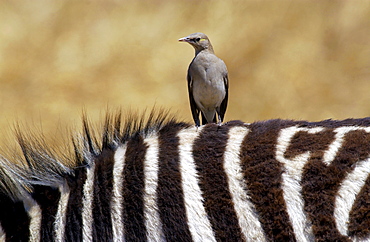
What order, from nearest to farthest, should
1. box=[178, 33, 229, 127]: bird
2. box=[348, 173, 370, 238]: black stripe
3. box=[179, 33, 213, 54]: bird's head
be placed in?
box=[348, 173, 370, 238]: black stripe, box=[178, 33, 229, 127]: bird, box=[179, 33, 213, 54]: bird's head

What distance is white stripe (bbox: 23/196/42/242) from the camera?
132 centimetres

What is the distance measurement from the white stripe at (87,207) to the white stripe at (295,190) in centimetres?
49

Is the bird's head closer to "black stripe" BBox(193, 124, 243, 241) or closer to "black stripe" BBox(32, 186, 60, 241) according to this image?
"black stripe" BBox(193, 124, 243, 241)

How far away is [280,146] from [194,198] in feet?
0.89

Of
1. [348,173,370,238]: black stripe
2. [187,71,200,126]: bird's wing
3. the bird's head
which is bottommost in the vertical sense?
[348,173,370,238]: black stripe

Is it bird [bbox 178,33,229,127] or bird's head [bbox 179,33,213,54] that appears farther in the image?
bird's head [bbox 179,33,213,54]

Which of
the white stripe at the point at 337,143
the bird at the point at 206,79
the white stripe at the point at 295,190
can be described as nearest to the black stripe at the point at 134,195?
the white stripe at the point at 295,190

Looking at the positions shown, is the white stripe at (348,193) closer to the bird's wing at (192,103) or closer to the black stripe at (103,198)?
the black stripe at (103,198)

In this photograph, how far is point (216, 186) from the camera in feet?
4.40

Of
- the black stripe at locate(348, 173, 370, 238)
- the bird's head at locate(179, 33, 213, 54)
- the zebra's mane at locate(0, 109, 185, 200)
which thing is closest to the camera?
the black stripe at locate(348, 173, 370, 238)

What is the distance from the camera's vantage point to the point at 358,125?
1451mm

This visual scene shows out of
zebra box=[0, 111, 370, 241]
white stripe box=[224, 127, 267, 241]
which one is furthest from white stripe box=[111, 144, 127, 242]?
white stripe box=[224, 127, 267, 241]

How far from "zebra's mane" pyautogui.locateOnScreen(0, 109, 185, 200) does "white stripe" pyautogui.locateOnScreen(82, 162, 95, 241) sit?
6 centimetres

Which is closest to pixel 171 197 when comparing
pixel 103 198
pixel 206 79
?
pixel 103 198
